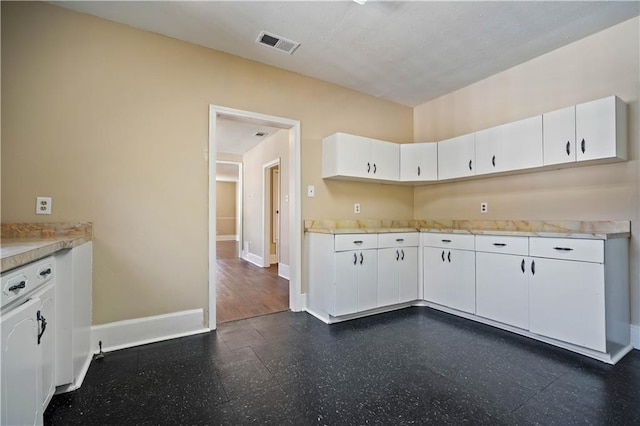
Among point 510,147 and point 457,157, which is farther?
point 457,157

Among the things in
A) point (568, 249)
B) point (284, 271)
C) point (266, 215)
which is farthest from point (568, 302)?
point (266, 215)

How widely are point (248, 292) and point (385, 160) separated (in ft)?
8.20

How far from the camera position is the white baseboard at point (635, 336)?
2.23 metres

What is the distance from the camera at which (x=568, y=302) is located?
2178 mm

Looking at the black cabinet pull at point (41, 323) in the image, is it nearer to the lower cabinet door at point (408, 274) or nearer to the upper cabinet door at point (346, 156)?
the upper cabinet door at point (346, 156)

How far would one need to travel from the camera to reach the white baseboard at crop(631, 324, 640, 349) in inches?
88.0

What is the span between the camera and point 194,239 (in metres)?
2.58

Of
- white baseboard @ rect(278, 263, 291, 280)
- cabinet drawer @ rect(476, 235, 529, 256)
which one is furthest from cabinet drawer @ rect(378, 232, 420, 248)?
white baseboard @ rect(278, 263, 291, 280)

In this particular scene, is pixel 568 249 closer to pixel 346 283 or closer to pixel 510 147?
pixel 510 147

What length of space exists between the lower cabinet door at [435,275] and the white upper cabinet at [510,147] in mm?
992

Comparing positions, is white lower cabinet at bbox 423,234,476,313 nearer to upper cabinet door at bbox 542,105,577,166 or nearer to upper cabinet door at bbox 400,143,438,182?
upper cabinet door at bbox 400,143,438,182

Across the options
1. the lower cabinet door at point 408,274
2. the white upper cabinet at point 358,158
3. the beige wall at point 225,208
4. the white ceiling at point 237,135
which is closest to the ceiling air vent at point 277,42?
the white upper cabinet at point 358,158

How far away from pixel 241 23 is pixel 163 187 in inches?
59.7

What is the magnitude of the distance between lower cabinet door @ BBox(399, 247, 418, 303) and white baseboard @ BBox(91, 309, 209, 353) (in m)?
2.06
